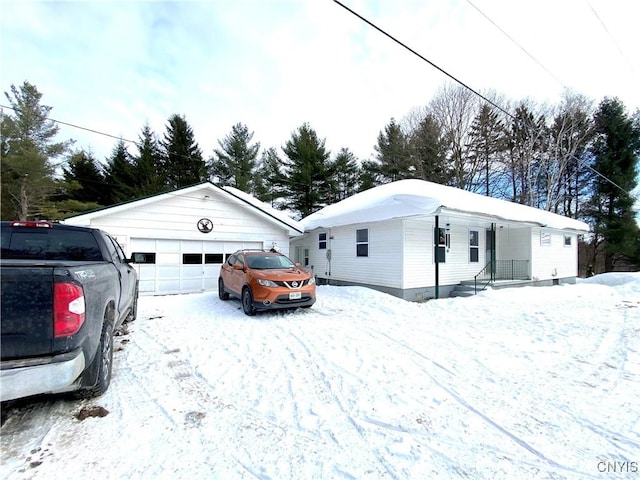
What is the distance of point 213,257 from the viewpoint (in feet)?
41.4

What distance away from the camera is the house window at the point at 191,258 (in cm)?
1201

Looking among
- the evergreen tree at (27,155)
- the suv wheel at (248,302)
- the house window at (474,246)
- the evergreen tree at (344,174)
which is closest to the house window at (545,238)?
the house window at (474,246)

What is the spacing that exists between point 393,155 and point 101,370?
27.0 meters

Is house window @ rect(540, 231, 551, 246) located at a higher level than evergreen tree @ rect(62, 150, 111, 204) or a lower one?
lower

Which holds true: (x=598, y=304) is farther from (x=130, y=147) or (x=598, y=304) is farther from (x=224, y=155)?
(x=130, y=147)

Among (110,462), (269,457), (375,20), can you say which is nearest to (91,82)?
(375,20)

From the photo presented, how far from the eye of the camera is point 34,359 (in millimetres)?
2365

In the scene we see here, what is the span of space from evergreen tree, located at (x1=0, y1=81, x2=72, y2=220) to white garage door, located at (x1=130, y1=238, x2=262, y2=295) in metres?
12.6

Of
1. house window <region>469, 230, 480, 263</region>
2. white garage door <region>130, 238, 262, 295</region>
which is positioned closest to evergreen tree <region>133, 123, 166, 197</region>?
white garage door <region>130, 238, 262, 295</region>

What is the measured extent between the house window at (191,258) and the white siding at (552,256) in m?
14.8

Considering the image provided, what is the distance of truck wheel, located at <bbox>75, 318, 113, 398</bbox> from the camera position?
3.06 m

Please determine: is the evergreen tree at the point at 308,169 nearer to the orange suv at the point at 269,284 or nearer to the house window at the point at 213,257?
the house window at the point at 213,257

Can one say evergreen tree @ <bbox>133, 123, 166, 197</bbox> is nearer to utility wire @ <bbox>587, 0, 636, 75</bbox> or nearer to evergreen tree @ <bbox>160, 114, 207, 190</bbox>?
evergreen tree @ <bbox>160, 114, 207, 190</bbox>

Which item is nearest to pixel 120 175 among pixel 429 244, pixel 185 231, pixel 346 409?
pixel 185 231
